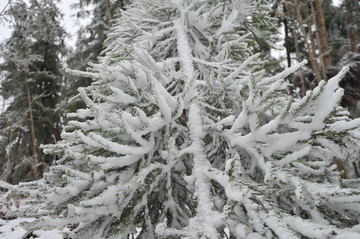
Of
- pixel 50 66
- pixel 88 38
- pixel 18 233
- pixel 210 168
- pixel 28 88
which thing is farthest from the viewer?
pixel 50 66

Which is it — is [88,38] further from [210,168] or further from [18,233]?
[210,168]

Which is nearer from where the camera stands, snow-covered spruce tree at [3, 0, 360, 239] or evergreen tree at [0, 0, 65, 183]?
snow-covered spruce tree at [3, 0, 360, 239]

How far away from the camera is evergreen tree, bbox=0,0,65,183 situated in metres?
10.3

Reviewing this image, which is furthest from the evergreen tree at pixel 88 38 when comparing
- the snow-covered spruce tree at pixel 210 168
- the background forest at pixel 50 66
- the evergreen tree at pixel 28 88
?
the snow-covered spruce tree at pixel 210 168

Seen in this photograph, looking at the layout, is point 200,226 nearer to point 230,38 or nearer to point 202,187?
point 202,187

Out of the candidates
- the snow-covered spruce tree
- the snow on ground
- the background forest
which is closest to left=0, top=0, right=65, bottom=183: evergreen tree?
the background forest

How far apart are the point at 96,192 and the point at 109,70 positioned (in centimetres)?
113

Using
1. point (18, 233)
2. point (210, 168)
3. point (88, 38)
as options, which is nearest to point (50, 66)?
point (88, 38)

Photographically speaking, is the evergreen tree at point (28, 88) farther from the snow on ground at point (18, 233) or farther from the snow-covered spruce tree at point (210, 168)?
the snow-covered spruce tree at point (210, 168)

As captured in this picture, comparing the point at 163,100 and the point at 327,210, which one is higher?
the point at 163,100

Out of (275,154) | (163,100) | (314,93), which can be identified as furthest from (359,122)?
(163,100)

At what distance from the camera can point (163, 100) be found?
71.9 inches

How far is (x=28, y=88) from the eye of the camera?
10.7 m

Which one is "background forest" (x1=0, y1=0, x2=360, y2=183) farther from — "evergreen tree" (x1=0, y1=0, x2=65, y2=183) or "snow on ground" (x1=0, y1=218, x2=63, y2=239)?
"snow on ground" (x1=0, y1=218, x2=63, y2=239)
